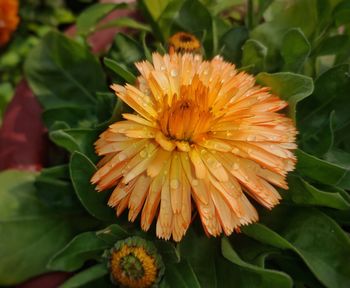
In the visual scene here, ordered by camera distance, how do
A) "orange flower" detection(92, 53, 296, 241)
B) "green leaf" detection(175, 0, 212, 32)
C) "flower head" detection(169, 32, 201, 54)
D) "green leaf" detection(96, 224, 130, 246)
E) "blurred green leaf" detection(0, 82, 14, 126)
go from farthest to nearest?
1. "blurred green leaf" detection(0, 82, 14, 126)
2. "green leaf" detection(175, 0, 212, 32)
3. "flower head" detection(169, 32, 201, 54)
4. "green leaf" detection(96, 224, 130, 246)
5. "orange flower" detection(92, 53, 296, 241)

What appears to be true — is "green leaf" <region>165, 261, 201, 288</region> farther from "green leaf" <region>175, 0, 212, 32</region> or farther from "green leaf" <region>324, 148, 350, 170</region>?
"green leaf" <region>175, 0, 212, 32</region>

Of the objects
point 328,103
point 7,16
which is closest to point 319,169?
point 328,103

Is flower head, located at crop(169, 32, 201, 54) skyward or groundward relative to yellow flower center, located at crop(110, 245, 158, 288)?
skyward

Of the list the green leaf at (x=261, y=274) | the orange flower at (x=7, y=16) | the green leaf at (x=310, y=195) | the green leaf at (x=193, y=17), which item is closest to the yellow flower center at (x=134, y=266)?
the green leaf at (x=261, y=274)

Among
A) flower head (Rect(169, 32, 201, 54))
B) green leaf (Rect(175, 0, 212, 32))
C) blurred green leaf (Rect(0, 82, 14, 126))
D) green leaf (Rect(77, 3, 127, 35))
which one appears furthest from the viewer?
blurred green leaf (Rect(0, 82, 14, 126))

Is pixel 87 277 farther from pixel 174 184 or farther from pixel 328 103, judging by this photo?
pixel 328 103

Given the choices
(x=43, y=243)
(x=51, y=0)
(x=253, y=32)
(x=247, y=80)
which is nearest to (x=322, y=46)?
(x=253, y=32)

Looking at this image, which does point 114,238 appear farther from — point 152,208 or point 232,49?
point 232,49

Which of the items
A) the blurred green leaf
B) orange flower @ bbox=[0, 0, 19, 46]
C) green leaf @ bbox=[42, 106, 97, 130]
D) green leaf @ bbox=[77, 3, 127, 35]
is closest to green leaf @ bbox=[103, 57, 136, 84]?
green leaf @ bbox=[42, 106, 97, 130]
